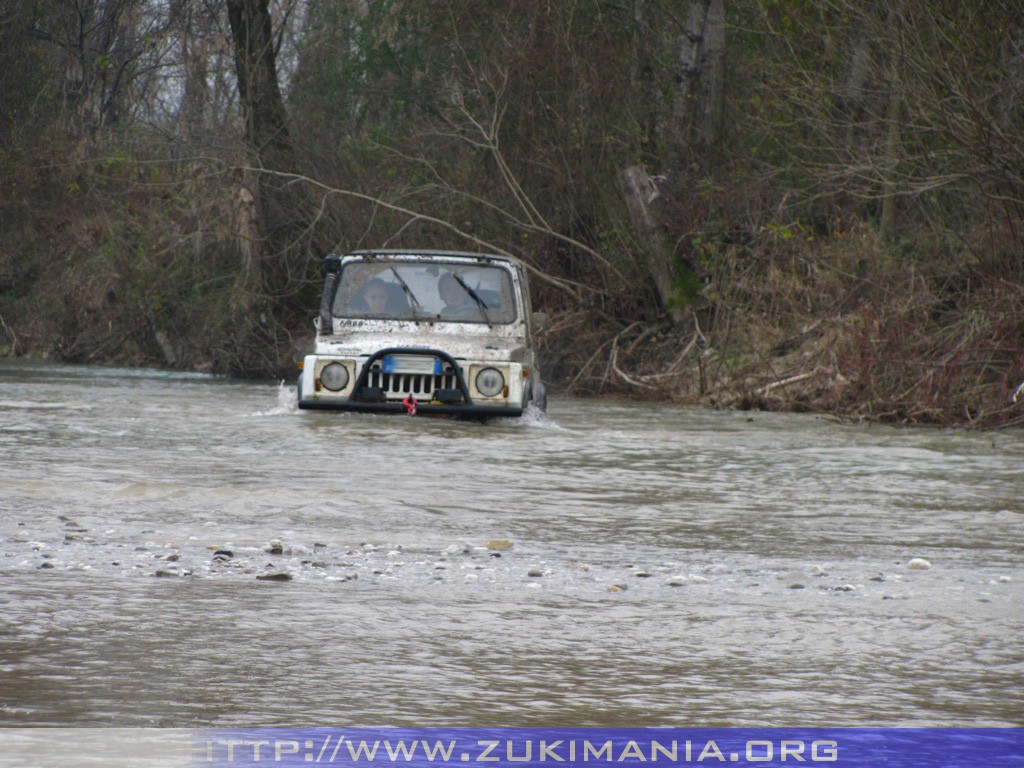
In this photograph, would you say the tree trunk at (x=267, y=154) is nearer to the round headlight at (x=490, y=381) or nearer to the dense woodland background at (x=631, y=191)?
the dense woodland background at (x=631, y=191)

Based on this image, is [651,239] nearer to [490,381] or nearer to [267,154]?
[267,154]

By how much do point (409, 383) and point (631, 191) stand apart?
35.3ft

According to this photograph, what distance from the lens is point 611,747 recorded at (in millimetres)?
3879

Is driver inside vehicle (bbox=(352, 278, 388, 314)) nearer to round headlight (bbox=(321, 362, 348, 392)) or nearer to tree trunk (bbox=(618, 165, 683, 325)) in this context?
round headlight (bbox=(321, 362, 348, 392))

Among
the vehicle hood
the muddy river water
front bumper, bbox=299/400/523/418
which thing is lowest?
the muddy river water

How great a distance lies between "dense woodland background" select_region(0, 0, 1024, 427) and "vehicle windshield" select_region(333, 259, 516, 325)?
455cm

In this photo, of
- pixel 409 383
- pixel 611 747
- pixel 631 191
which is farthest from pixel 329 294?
pixel 611 747

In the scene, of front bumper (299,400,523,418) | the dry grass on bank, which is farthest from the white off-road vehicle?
the dry grass on bank

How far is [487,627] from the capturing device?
550cm

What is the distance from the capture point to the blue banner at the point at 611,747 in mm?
3713

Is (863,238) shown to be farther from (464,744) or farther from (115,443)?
(464,744)

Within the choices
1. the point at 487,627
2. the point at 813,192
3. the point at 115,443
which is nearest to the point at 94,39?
the point at 813,192

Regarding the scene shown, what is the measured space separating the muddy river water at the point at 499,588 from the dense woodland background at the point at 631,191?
22.7 ft

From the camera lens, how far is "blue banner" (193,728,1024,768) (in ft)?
12.2
